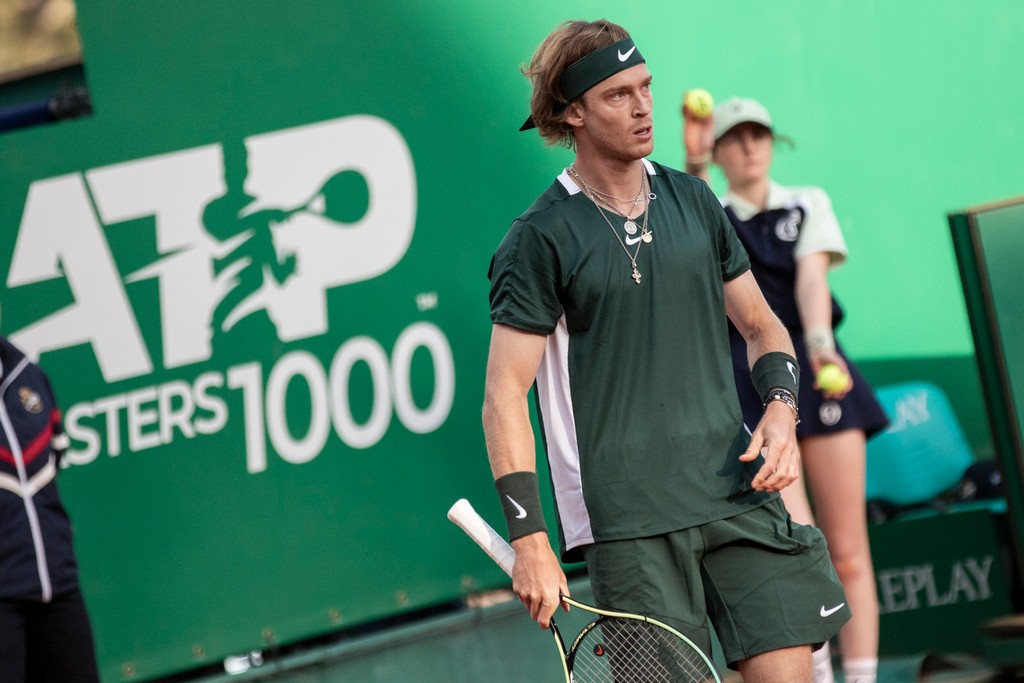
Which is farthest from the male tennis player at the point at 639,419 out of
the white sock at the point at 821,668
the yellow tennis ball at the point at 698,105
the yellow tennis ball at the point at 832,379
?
the yellow tennis ball at the point at 698,105

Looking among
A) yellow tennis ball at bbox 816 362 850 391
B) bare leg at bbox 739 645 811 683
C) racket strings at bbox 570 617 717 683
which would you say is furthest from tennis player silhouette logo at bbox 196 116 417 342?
bare leg at bbox 739 645 811 683

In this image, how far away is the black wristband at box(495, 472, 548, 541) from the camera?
333 centimetres

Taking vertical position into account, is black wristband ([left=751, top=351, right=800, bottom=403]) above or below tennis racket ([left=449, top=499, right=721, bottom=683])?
above

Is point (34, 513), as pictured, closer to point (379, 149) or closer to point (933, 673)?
point (379, 149)

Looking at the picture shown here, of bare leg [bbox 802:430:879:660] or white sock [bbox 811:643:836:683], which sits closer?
white sock [bbox 811:643:836:683]

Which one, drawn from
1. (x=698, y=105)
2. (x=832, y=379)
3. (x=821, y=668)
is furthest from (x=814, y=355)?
(x=821, y=668)

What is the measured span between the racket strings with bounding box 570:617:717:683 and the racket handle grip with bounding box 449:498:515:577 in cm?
25

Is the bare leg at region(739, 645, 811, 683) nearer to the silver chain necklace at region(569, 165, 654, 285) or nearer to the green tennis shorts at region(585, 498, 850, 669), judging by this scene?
the green tennis shorts at region(585, 498, 850, 669)

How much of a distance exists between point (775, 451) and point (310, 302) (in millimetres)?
2596

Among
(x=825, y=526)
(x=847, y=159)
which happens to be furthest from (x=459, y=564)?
(x=847, y=159)

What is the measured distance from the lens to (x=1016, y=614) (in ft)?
18.7

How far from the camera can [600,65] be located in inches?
139

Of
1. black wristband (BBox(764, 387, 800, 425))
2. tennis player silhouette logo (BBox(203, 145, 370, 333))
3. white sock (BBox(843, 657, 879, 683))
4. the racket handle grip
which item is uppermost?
tennis player silhouette logo (BBox(203, 145, 370, 333))

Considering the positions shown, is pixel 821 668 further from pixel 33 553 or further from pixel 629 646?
pixel 33 553
